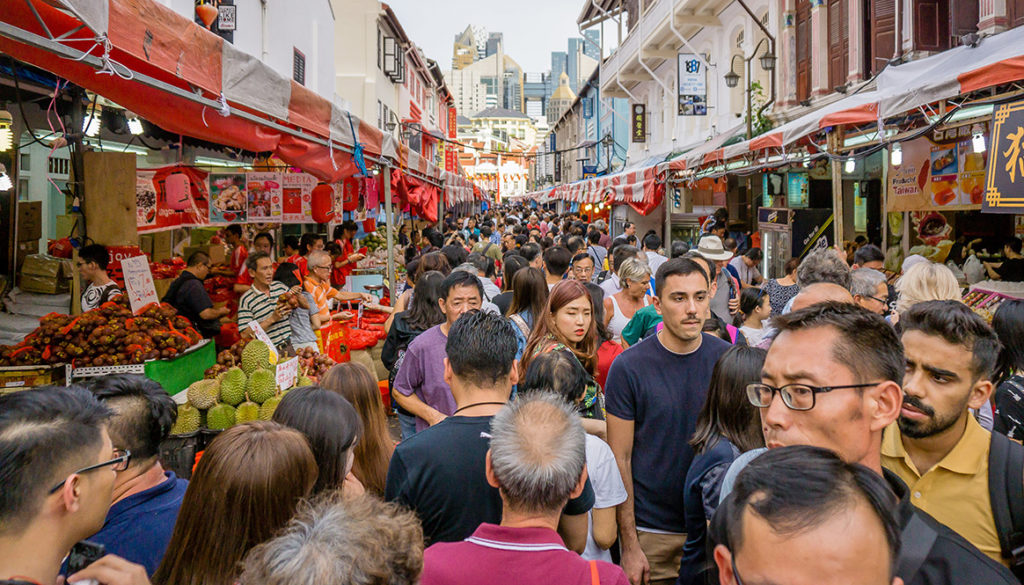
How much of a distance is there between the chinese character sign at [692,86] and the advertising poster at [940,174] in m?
11.3

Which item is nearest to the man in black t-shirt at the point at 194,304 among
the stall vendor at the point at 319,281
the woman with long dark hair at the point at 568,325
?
the stall vendor at the point at 319,281

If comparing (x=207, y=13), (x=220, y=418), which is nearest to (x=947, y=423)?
(x=220, y=418)

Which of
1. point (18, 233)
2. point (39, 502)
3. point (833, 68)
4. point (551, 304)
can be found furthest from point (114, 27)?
point (833, 68)

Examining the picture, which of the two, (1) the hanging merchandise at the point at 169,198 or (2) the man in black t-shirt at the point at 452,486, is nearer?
Answer: (2) the man in black t-shirt at the point at 452,486

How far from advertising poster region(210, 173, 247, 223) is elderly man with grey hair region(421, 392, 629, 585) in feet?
23.2

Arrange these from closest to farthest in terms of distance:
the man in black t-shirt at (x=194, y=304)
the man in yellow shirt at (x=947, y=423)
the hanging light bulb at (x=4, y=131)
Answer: the man in yellow shirt at (x=947, y=423)
the hanging light bulb at (x=4, y=131)
the man in black t-shirt at (x=194, y=304)

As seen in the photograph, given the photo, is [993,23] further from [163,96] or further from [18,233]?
→ [18,233]

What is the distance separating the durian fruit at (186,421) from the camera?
466 centimetres

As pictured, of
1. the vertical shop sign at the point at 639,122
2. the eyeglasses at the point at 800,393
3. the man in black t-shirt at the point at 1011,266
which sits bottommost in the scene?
the eyeglasses at the point at 800,393

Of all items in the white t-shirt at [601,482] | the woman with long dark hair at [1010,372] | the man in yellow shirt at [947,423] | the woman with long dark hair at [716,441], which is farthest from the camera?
the woman with long dark hair at [1010,372]

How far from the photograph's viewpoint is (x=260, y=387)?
483 centimetres

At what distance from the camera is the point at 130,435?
2578 mm

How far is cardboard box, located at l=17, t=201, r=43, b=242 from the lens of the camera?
9219 millimetres

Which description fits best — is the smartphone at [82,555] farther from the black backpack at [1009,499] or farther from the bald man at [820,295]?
the bald man at [820,295]
